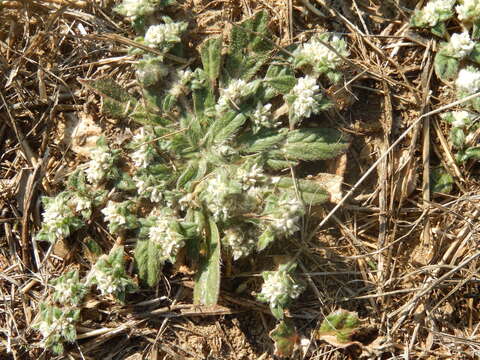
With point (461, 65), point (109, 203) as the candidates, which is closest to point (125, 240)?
point (109, 203)

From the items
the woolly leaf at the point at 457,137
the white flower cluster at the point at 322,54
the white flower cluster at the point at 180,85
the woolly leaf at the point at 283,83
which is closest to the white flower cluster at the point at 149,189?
the white flower cluster at the point at 180,85

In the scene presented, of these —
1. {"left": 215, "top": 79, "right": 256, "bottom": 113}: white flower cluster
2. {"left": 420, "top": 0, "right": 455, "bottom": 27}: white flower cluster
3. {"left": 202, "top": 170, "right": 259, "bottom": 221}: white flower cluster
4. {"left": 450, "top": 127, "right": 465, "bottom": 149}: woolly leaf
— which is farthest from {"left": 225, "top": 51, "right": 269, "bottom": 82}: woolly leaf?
{"left": 450, "top": 127, "right": 465, "bottom": 149}: woolly leaf

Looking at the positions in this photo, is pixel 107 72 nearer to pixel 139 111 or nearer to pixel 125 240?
pixel 139 111

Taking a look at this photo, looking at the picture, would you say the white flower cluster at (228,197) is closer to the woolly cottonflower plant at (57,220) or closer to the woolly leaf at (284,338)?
the woolly leaf at (284,338)

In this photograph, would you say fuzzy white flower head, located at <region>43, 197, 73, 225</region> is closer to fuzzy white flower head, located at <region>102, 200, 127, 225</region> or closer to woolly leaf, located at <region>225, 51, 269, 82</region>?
fuzzy white flower head, located at <region>102, 200, 127, 225</region>

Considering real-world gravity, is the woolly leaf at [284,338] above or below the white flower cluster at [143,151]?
below

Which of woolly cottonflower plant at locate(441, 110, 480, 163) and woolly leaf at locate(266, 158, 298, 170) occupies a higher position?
woolly cottonflower plant at locate(441, 110, 480, 163)
